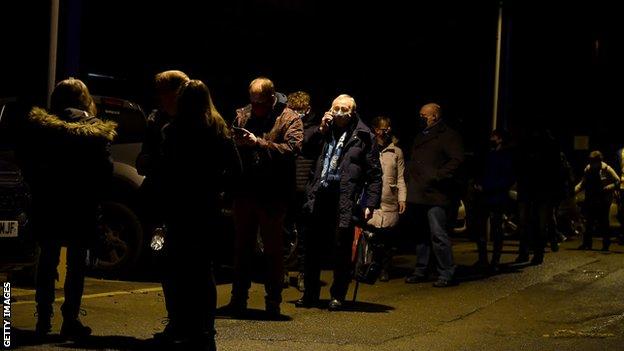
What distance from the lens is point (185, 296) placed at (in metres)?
7.24

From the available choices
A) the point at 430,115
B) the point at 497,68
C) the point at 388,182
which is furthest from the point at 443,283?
the point at 497,68

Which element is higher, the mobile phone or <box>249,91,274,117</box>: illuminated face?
<box>249,91,274,117</box>: illuminated face

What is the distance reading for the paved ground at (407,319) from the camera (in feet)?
27.3

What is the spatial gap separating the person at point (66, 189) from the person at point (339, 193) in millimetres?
2615

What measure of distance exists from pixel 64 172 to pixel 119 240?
4519 millimetres

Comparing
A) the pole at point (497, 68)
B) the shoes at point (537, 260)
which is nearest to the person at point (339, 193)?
the shoes at point (537, 260)

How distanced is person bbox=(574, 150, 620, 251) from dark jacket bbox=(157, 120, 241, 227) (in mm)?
12341

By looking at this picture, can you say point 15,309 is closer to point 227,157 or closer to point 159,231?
point 159,231

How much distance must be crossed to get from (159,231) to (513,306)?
4.32 meters

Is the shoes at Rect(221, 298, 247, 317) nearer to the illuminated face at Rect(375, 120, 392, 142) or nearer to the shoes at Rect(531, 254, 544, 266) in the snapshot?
the illuminated face at Rect(375, 120, 392, 142)

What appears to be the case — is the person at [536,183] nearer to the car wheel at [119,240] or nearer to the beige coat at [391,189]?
the beige coat at [391,189]

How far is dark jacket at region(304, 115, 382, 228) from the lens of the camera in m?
10.1

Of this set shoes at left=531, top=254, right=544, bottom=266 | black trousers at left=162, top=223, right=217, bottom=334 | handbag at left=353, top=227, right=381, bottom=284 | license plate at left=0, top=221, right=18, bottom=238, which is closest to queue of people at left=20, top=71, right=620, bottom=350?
black trousers at left=162, top=223, right=217, bottom=334

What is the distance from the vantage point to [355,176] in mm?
10102
